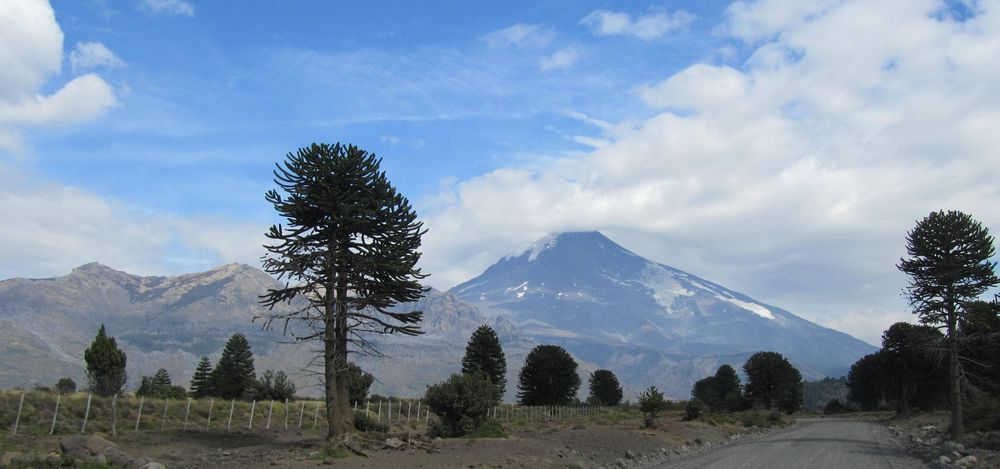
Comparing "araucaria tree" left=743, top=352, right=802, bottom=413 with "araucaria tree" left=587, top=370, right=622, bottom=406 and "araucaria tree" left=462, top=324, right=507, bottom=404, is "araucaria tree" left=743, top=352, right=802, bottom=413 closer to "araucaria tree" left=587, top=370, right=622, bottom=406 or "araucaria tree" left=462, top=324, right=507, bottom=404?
"araucaria tree" left=587, top=370, right=622, bottom=406

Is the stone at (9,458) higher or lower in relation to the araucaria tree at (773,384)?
lower

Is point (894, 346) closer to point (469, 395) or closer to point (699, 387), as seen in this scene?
point (699, 387)

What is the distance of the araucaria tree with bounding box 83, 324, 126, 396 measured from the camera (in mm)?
51156

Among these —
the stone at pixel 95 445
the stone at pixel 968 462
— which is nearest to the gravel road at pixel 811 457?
the stone at pixel 968 462

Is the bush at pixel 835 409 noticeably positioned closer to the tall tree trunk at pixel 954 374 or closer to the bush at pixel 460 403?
the tall tree trunk at pixel 954 374

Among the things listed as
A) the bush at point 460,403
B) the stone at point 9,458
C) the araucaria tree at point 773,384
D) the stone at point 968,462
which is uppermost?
the araucaria tree at point 773,384

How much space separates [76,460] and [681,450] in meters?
26.5

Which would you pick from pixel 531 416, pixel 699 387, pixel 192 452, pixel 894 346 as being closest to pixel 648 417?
pixel 531 416

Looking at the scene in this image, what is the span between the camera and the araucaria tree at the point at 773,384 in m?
104

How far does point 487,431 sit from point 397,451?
6.58 meters

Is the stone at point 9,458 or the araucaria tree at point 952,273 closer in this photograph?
the stone at point 9,458

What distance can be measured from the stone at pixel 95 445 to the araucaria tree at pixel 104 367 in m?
34.2

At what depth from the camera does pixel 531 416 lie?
63.0 m

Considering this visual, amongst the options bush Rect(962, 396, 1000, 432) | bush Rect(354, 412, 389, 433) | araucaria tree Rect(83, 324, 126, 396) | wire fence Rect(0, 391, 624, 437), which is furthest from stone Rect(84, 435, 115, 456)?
bush Rect(962, 396, 1000, 432)
